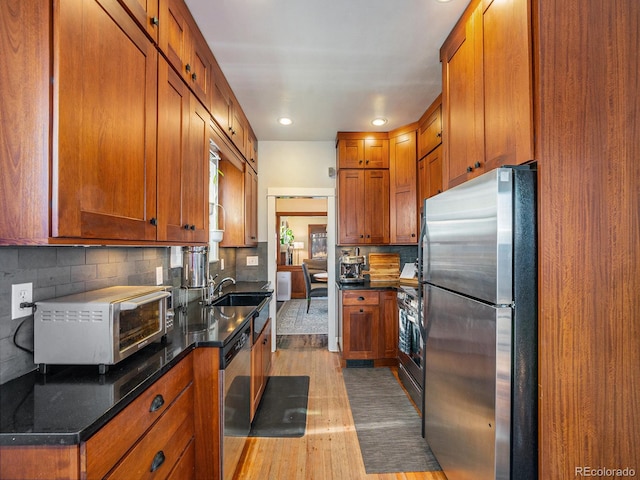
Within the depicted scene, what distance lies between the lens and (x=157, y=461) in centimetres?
113

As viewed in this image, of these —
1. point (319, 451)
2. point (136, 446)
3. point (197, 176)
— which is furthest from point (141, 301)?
point (319, 451)

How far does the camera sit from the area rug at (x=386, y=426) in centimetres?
195

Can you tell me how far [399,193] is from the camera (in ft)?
11.8

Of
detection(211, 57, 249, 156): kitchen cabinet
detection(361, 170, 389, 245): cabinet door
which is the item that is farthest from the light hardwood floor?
detection(211, 57, 249, 156): kitchen cabinet

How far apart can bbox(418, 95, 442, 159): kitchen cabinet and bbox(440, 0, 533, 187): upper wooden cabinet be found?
806 millimetres

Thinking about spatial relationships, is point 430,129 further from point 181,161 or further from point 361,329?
point 181,161

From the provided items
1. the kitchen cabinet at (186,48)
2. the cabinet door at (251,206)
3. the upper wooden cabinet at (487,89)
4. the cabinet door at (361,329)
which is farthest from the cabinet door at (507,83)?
the cabinet door at (251,206)

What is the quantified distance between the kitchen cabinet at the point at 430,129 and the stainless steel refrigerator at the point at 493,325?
1.53 metres

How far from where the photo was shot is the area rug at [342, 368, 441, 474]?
1947 mm

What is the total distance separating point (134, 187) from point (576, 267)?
1.76m

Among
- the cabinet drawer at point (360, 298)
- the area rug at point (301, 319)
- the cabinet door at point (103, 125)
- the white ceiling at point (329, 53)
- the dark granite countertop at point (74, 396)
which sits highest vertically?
the white ceiling at point (329, 53)

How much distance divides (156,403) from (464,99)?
2.09 m

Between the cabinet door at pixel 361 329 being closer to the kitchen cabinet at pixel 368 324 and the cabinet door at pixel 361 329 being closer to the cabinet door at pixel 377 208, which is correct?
the kitchen cabinet at pixel 368 324

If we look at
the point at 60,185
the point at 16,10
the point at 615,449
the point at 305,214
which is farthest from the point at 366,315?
the point at 305,214
